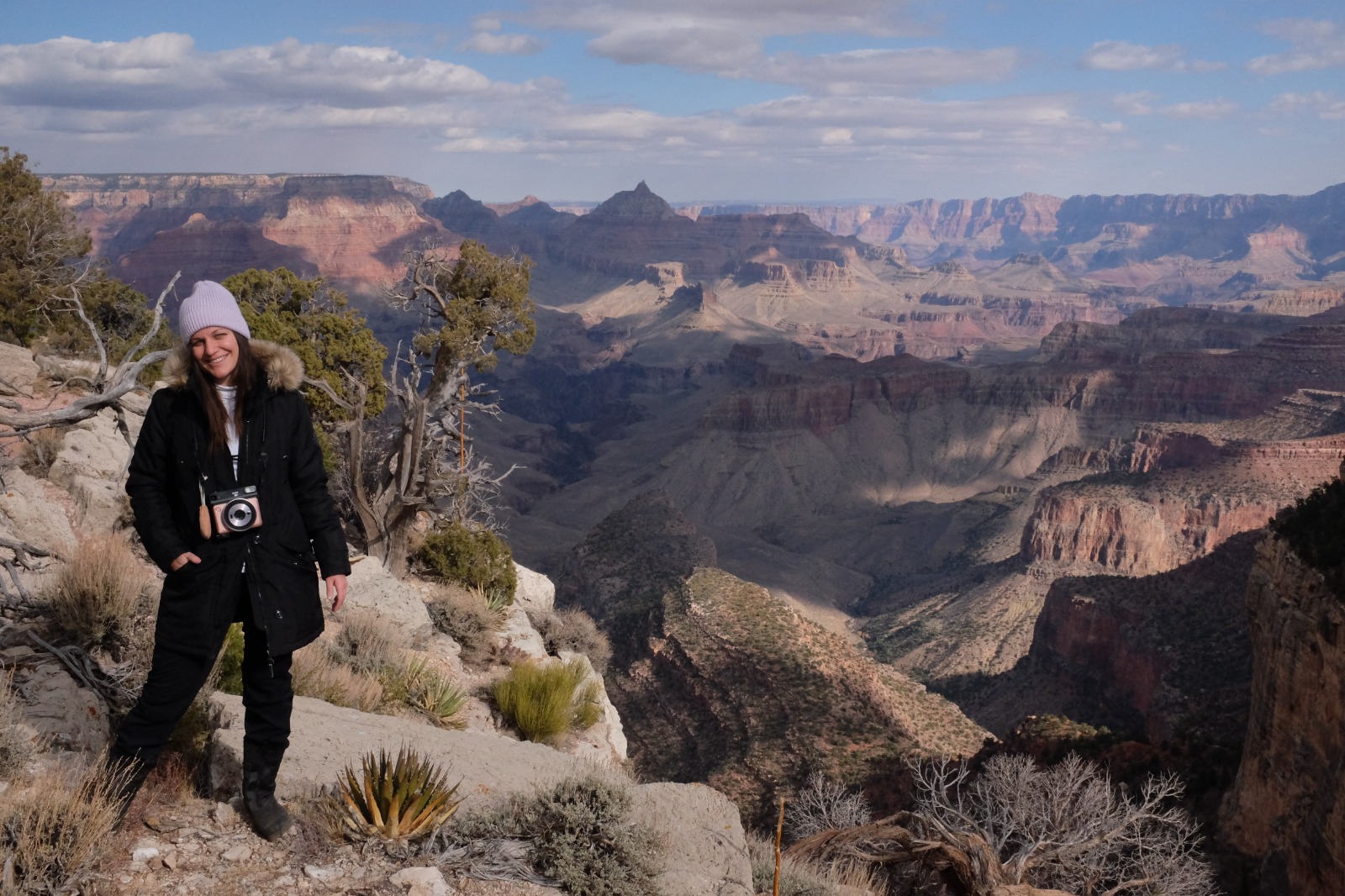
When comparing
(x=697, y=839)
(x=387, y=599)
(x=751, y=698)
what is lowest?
(x=751, y=698)

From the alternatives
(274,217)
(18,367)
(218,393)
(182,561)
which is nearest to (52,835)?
(182,561)

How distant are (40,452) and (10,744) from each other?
7.91 meters

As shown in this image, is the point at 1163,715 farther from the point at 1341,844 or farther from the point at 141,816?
the point at 141,816

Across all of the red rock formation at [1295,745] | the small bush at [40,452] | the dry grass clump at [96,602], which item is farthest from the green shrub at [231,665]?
the red rock formation at [1295,745]

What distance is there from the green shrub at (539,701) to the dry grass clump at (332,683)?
194 centimetres

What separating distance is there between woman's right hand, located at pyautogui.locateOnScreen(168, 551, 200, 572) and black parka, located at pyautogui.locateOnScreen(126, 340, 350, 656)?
0.06 ft

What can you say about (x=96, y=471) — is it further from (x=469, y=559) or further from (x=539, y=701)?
(x=539, y=701)

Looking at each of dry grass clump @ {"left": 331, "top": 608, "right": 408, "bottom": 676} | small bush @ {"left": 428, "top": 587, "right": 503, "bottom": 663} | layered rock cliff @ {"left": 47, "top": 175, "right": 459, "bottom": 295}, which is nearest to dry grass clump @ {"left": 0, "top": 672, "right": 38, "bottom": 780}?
dry grass clump @ {"left": 331, "top": 608, "right": 408, "bottom": 676}

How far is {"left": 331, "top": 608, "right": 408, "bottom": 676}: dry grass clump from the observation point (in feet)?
31.3

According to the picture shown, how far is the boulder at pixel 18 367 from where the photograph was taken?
15.0 m

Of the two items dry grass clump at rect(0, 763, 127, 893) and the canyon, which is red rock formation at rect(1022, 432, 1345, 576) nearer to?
the canyon

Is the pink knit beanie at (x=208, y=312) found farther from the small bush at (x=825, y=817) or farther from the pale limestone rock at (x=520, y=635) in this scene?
the small bush at (x=825, y=817)

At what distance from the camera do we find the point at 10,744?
5336 millimetres

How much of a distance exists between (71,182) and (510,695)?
189 metres
